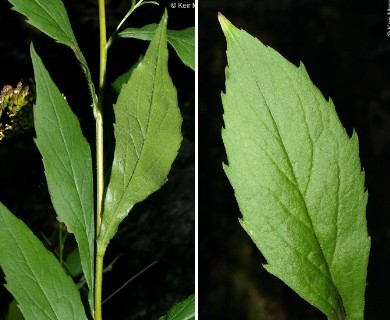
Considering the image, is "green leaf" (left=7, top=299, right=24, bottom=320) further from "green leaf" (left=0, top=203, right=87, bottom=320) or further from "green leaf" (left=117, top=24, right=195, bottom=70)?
"green leaf" (left=117, top=24, right=195, bottom=70)

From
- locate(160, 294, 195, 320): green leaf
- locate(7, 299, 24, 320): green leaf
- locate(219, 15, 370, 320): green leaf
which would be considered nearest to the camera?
locate(219, 15, 370, 320): green leaf

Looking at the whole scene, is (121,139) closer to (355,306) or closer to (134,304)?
(355,306)

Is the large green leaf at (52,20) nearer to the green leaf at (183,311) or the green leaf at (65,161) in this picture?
the green leaf at (65,161)

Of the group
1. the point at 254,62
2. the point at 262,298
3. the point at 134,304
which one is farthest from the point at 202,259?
the point at 254,62

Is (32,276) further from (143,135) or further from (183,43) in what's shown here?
(183,43)

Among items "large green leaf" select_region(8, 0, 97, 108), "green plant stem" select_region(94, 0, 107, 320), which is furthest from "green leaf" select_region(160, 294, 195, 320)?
"large green leaf" select_region(8, 0, 97, 108)

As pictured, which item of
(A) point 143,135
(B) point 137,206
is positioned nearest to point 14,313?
(B) point 137,206

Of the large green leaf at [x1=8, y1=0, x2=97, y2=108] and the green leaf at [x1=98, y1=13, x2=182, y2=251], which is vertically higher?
the large green leaf at [x1=8, y1=0, x2=97, y2=108]

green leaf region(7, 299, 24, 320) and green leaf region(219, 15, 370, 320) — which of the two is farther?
green leaf region(7, 299, 24, 320)
